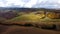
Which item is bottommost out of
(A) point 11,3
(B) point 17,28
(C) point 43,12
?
(B) point 17,28

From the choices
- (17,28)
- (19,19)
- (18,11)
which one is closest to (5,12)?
(18,11)


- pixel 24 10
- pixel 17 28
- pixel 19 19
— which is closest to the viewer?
pixel 17 28

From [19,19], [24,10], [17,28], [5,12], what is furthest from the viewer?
[24,10]

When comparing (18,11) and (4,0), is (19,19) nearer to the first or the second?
(18,11)

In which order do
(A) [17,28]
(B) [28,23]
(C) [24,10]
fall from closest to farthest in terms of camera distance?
(A) [17,28] → (B) [28,23] → (C) [24,10]

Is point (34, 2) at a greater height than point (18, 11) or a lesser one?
greater

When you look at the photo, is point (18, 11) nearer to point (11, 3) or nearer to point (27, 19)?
point (11, 3)

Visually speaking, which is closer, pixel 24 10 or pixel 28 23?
pixel 28 23

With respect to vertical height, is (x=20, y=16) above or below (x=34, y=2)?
below

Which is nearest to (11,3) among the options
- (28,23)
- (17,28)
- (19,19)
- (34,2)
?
(34,2)
